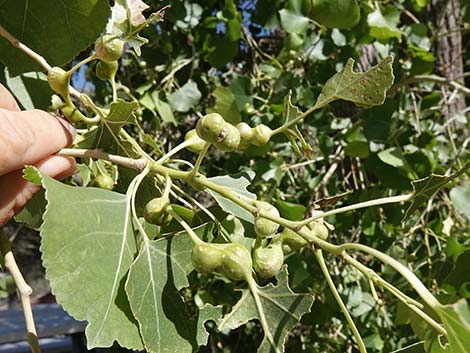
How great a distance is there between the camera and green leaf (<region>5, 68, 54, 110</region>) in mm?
882

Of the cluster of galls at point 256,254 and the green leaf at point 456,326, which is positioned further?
the cluster of galls at point 256,254

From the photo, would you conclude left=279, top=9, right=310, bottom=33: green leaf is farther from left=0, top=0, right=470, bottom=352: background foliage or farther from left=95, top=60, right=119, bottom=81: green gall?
left=95, top=60, right=119, bottom=81: green gall

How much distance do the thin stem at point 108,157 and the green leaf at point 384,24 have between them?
3.72 feet

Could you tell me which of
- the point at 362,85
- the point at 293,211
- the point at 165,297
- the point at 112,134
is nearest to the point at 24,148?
the point at 112,134

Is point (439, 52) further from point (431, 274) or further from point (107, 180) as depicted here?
point (107, 180)

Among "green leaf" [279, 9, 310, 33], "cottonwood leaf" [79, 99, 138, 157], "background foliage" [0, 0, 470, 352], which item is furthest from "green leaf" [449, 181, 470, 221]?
"cottonwood leaf" [79, 99, 138, 157]

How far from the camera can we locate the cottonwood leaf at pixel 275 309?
583 mm

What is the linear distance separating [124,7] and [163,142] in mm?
1242

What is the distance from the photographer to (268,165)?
1.72m

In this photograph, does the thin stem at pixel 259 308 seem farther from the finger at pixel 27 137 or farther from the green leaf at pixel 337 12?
the green leaf at pixel 337 12

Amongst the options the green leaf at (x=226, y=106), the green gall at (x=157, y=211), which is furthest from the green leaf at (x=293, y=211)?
the green gall at (x=157, y=211)

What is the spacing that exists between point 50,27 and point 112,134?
8.0 inches

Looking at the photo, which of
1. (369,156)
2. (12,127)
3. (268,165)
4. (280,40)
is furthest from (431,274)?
(12,127)

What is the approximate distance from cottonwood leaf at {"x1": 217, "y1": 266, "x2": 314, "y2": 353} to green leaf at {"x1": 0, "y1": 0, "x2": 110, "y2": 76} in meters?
0.44
